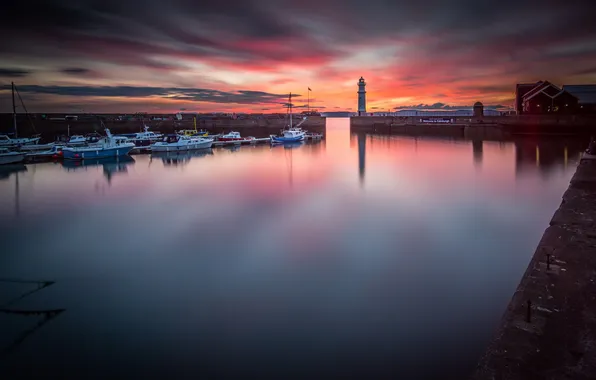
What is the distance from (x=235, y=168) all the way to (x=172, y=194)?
33.5 ft

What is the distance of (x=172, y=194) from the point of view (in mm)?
20766

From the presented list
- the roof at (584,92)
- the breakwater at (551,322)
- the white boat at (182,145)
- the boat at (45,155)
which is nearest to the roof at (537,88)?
the roof at (584,92)

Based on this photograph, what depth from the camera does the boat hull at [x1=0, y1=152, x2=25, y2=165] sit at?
3152cm

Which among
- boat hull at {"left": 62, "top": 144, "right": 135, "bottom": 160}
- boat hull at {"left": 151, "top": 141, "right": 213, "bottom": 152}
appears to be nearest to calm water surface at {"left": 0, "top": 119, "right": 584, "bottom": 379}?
boat hull at {"left": 62, "top": 144, "right": 135, "bottom": 160}

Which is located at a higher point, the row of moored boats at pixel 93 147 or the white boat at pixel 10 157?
the row of moored boats at pixel 93 147

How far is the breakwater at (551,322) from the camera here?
395cm

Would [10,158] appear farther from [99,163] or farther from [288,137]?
[288,137]

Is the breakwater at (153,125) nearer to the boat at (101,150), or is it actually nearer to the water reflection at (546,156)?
the boat at (101,150)

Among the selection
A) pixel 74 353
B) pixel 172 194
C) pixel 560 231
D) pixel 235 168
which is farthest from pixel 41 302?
pixel 235 168

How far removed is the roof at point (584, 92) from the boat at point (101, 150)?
52.6 m

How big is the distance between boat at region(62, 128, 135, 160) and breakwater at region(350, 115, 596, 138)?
4688cm

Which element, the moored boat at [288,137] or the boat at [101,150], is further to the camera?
the moored boat at [288,137]

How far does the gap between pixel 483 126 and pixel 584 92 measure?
13.2 m

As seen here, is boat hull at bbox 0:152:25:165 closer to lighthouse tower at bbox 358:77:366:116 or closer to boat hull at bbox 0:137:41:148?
boat hull at bbox 0:137:41:148
